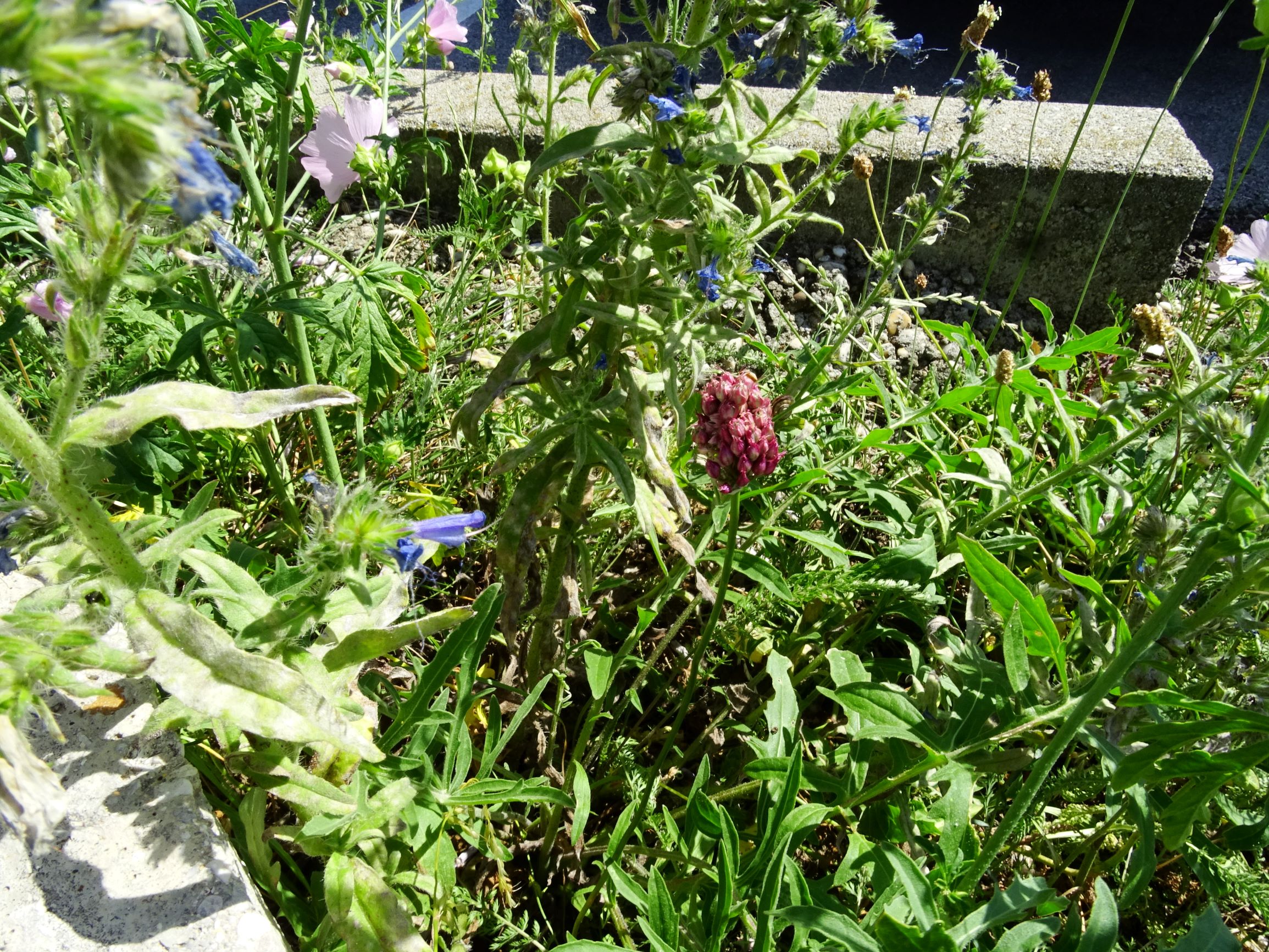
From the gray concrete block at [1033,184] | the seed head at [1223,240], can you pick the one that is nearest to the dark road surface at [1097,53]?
the gray concrete block at [1033,184]

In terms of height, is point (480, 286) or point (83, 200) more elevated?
point (83, 200)

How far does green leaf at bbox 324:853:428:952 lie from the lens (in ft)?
3.80

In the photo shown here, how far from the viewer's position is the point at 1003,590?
1486mm

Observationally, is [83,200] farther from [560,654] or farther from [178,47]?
[560,654]

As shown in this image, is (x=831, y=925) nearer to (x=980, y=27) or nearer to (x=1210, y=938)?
(x=1210, y=938)

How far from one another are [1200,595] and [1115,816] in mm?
523

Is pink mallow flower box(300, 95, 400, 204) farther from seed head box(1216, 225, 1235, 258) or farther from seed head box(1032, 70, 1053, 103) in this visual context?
seed head box(1216, 225, 1235, 258)

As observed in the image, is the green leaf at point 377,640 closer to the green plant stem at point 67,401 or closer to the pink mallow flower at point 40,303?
the green plant stem at point 67,401

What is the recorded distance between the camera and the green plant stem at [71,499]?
0.96 metres

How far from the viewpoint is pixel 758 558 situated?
1770 millimetres

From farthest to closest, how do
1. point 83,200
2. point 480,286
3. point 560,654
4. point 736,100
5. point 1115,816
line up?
point 480,286 → point 560,654 → point 1115,816 → point 736,100 → point 83,200

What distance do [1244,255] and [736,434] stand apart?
134cm

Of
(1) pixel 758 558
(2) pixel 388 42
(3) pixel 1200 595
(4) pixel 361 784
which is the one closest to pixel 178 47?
(4) pixel 361 784

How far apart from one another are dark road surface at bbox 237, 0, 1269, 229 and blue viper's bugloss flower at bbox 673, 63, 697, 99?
3255 mm
